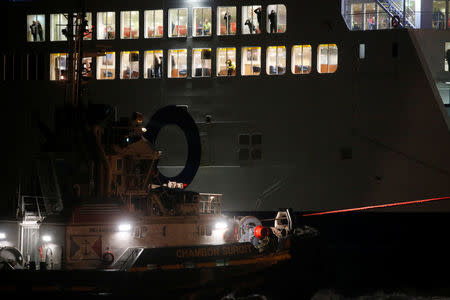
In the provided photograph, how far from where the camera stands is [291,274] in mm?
13000

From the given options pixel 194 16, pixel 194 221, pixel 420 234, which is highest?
pixel 194 16

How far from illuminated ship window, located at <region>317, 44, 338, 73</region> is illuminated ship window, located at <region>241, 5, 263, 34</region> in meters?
2.08

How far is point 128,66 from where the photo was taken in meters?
20.6

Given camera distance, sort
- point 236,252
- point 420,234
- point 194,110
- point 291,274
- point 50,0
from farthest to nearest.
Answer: point 50,0
point 194,110
point 420,234
point 291,274
point 236,252

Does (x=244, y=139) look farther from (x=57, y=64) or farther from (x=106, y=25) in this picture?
(x=57, y=64)

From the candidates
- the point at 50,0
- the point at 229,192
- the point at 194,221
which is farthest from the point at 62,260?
the point at 50,0

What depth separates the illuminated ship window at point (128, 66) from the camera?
20547mm

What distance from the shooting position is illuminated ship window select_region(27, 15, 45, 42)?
2133 centimetres

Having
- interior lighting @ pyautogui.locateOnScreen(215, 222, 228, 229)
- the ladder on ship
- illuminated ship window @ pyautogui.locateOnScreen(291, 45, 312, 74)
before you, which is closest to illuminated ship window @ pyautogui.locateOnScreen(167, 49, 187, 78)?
illuminated ship window @ pyautogui.locateOnScreen(291, 45, 312, 74)

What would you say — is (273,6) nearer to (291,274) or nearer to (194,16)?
(194,16)

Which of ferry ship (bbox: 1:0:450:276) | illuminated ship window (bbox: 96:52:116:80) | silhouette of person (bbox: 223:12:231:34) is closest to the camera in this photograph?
ferry ship (bbox: 1:0:450:276)

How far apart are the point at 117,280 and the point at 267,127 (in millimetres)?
9409

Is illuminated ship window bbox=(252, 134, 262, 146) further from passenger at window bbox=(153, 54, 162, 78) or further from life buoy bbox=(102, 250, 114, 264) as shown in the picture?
life buoy bbox=(102, 250, 114, 264)

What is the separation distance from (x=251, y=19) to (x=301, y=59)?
2.06 meters
